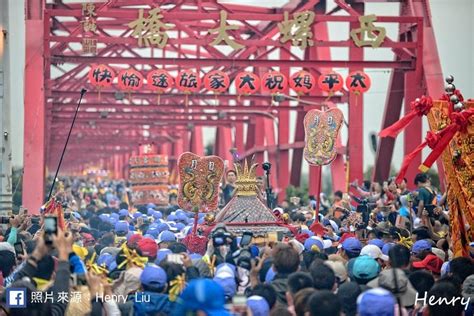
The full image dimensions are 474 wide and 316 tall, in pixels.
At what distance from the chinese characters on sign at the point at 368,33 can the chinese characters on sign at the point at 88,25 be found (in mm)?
6429

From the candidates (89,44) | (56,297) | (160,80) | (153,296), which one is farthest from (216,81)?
(56,297)

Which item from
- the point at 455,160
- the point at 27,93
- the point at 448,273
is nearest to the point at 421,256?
the point at 448,273

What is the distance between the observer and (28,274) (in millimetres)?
10195

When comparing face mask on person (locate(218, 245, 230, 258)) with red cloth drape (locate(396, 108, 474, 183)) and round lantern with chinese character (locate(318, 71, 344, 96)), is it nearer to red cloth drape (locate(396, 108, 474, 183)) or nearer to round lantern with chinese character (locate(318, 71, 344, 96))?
red cloth drape (locate(396, 108, 474, 183))

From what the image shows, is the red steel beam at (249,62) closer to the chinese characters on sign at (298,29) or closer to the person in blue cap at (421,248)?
the chinese characters on sign at (298,29)

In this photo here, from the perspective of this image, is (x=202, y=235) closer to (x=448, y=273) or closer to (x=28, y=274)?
(x=448, y=273)

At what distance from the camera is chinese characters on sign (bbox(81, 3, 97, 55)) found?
27672 millimetres

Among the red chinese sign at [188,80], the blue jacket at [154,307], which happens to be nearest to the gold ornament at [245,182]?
the blue jacket at [154,307]

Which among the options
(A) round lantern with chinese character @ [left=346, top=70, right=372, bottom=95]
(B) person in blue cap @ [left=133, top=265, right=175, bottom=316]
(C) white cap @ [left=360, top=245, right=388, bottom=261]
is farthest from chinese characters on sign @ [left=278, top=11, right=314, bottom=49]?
(B) person in blue cap @ [left=133, top=265, right=175, bottom=316]

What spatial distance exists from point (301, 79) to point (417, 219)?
10.2 meters

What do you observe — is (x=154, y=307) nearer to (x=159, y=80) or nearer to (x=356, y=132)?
(x=159, y=80)

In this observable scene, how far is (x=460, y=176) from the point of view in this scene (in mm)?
14297

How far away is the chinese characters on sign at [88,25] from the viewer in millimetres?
27672

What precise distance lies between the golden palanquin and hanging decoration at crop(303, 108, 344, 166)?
12.6 ft
